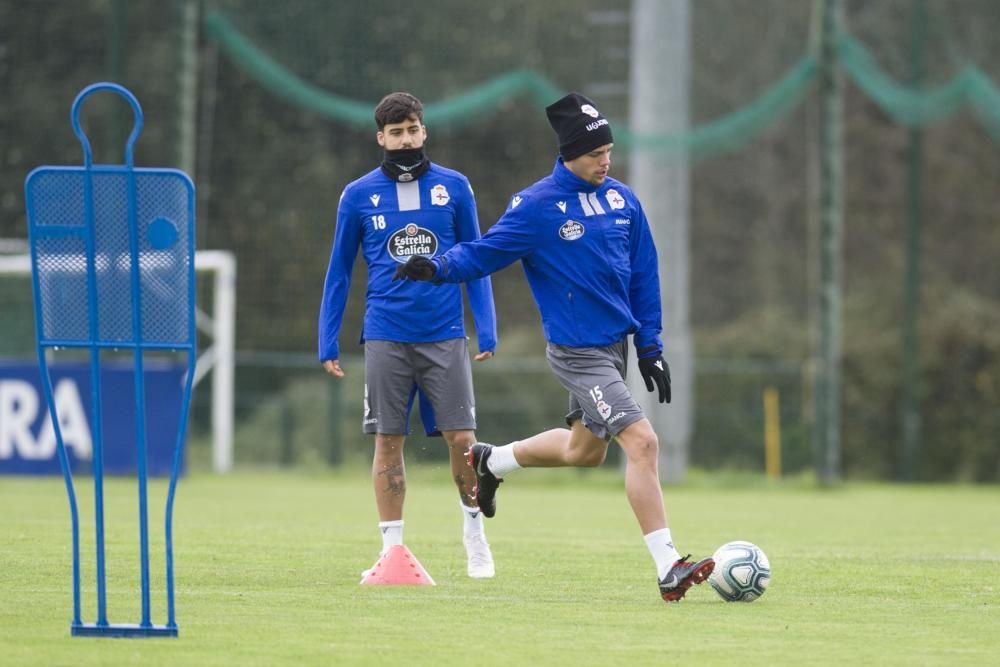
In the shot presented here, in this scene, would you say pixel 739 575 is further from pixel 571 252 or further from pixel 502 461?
pixel 571 252

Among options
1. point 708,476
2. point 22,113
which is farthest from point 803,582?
point 22,113

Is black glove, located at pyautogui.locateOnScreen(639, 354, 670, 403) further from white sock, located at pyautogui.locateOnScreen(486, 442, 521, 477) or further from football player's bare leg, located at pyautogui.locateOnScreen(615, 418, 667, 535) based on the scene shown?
white sock, located at pyautogui.locateOnScreen(486, 442, 521, 477)

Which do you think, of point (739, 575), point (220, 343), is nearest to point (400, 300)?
point (739, 575)

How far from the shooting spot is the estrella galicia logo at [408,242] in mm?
8523

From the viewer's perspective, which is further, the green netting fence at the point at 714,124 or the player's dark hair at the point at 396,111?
the green netting fence at the point at 714,124

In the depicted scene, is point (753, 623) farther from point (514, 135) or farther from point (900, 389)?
point (900, 389)

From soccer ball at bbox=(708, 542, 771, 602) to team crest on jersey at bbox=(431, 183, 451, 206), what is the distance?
219cm

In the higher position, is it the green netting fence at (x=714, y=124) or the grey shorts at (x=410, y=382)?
the green netting fence at (x=714, y=124)

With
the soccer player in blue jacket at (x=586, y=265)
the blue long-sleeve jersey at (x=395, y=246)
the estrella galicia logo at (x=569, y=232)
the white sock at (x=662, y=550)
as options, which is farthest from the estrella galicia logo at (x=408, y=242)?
the white sock at (x=662, y=550)

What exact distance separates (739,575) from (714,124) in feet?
40.2

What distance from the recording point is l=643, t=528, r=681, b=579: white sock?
7594 millimetres

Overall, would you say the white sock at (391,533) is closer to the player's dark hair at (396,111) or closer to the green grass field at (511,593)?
the green grass field at (511,593)

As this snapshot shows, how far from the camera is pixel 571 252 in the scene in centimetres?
799

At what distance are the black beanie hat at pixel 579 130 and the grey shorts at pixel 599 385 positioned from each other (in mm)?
888
